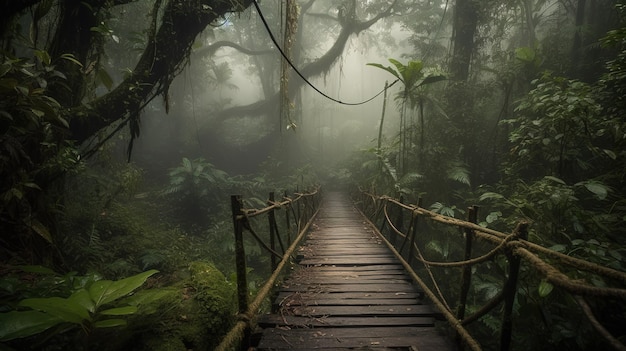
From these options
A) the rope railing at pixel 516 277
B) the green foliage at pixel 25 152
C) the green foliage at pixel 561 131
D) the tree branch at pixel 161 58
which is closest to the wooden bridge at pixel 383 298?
the rope railing at pixel 516 277

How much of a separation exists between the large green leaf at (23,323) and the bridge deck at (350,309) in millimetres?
1499

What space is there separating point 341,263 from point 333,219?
4544 millimetres

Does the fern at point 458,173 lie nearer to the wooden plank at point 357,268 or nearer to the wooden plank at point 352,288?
the wooden plank at point 357,268

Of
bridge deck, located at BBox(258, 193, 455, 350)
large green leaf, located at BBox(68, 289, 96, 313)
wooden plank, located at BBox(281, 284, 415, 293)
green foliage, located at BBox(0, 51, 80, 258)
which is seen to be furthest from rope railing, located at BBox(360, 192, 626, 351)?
green foliage, located at BBox(0, 51, 80, 258)

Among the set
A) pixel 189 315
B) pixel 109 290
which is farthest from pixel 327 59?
pixel 109 290

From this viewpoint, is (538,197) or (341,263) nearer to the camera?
(341,263)

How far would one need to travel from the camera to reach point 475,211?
2508 mm

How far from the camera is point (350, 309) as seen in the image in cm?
297

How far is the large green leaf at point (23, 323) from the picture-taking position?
1295 millimetres

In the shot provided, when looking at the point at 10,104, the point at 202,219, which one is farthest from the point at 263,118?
the point at 10,104

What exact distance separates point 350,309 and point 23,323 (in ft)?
8.28

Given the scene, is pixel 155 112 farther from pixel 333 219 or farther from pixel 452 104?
pixel 452 104

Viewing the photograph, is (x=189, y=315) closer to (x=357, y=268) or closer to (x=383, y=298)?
(x=383, y=298)

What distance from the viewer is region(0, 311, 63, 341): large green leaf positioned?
4.25ft
